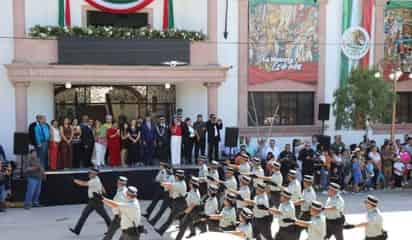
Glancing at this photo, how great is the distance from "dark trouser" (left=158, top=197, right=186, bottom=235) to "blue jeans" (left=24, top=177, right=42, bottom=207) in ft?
15.6

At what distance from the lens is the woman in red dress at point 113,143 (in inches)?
687

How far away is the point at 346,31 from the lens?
71.1 feet

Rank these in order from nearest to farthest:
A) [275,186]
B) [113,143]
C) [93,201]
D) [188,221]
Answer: [188,221]
[93,201]
[275,186]
[113,143]

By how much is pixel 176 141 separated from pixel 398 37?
36.4ft

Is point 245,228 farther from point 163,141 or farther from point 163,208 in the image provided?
point 163,141

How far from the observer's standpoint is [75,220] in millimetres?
14148

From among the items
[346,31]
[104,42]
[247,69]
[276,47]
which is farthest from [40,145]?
[346,31]

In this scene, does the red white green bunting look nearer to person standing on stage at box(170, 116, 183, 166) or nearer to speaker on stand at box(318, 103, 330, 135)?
person standing on stage at box(170, 116, 183, 166)

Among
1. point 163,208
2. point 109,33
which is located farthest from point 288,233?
point 109,33

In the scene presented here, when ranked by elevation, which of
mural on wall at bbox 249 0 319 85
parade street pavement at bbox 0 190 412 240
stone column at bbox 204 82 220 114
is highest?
mural on wall at bbox 249 0 319 85

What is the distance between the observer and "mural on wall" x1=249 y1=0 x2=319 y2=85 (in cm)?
2088

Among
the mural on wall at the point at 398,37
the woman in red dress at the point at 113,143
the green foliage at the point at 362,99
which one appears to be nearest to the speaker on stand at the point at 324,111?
the green foliage at the point at 362,99

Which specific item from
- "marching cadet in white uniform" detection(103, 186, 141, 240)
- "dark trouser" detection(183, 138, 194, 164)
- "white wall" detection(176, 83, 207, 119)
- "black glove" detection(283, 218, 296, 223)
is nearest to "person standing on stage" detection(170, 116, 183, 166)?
"dark trouser" detection(183, 138, 194, 164)

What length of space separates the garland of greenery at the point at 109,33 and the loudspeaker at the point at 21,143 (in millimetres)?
3914
